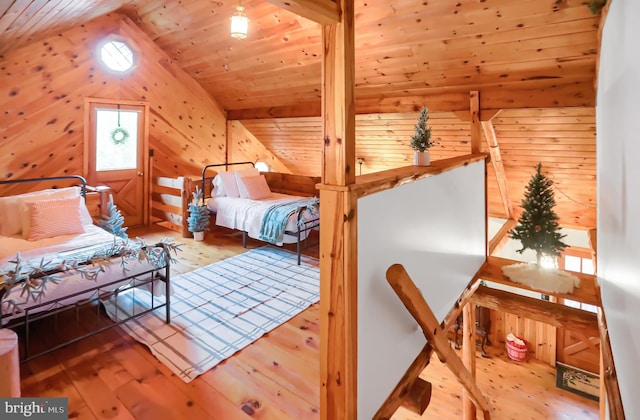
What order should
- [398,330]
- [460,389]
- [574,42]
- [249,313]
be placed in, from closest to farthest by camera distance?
[398,330]
[574,42]
[249,313]
[460,389]

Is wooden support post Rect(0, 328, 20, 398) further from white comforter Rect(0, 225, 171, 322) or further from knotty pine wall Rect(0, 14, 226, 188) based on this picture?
knotty pine wall Rect(0, 14, 226, 188)

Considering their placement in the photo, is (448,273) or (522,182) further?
(522,182)

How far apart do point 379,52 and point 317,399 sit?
3.29 m

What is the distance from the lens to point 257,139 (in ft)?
23.3

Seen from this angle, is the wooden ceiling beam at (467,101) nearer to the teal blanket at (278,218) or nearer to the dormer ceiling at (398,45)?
the dormer ceiling at (398,45)

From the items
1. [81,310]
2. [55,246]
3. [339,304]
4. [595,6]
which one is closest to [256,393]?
[339,304]

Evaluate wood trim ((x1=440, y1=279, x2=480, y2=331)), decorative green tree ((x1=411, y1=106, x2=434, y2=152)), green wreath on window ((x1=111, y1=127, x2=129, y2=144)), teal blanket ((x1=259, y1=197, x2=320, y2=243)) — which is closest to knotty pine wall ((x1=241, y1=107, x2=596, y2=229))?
teal blanket ((x1=259, y1=197, x2=320, y2=243))

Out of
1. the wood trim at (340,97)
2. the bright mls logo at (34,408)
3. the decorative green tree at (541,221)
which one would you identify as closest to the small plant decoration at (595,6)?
the decorative green tree at (541,221)

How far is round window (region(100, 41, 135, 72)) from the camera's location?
524 centimetres

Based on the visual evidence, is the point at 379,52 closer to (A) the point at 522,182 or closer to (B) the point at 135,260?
(A) the point at 522,182

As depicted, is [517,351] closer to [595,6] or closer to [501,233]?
[501,233]

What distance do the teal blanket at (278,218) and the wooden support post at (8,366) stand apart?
2914 millimetres

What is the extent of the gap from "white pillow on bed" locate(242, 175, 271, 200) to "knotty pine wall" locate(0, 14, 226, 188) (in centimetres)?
159

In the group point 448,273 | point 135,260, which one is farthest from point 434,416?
point 135,260
